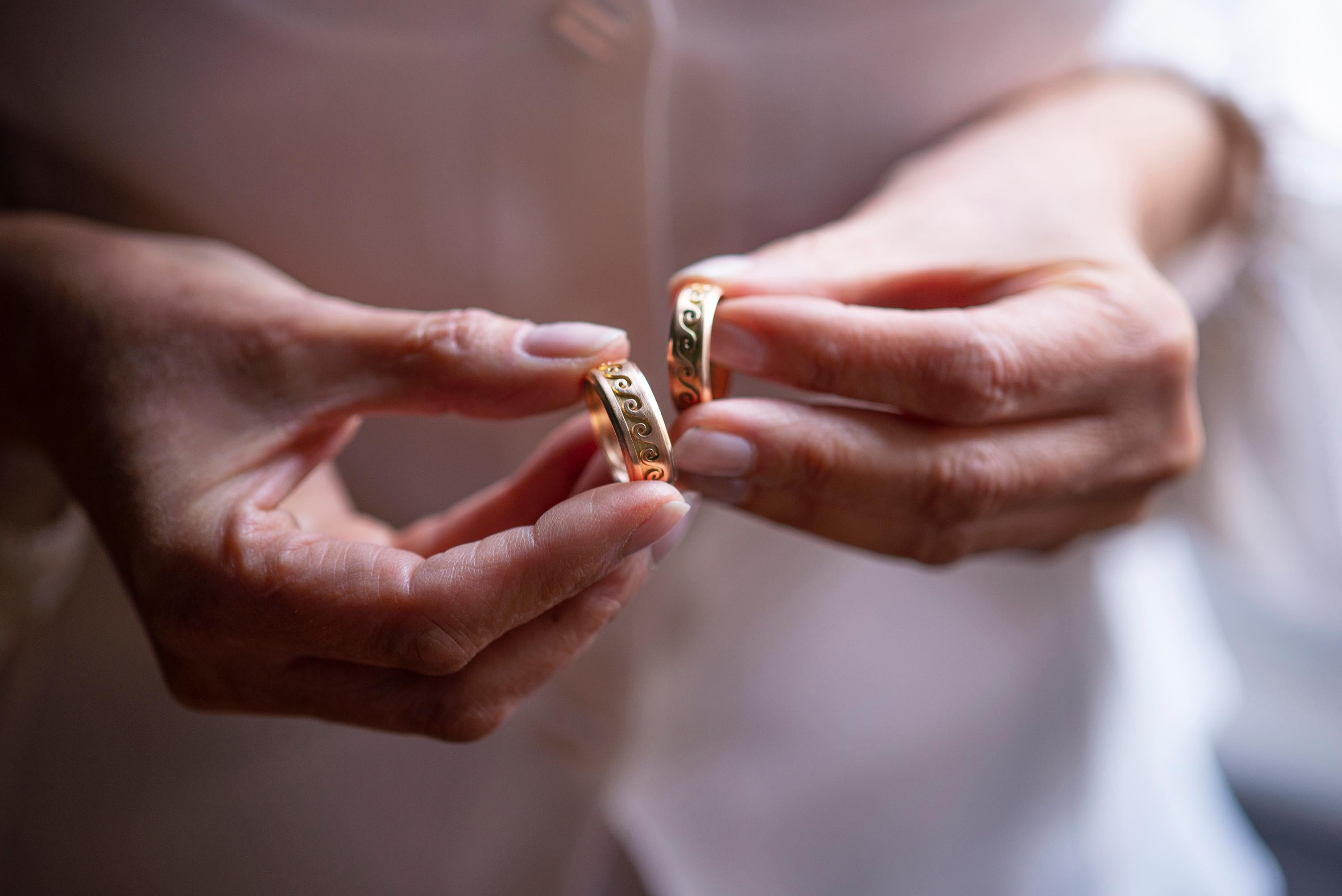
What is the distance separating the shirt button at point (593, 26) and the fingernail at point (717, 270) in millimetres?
222

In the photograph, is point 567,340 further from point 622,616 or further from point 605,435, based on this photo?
point 622,616

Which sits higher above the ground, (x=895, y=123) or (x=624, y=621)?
(x=895, y=123)

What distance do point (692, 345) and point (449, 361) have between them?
0.58 ft

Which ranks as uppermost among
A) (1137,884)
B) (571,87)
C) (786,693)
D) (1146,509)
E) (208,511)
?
(571,87)

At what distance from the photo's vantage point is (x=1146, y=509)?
3.13ft

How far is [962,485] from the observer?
69 cm

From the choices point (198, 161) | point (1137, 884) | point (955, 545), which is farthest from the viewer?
point (1137, 884)

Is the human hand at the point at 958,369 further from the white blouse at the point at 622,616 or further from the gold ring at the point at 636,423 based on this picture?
the white blouse at the point at 622,616

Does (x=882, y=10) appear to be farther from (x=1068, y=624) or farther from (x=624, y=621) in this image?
(x=1068, y=624)

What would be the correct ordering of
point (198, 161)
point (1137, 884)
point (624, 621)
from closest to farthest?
point (198, 161) → point (624, 621) → point (1137, 884)

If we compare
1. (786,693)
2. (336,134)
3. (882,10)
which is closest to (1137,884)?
(786,693)

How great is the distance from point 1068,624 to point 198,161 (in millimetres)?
1205

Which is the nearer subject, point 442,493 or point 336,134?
point 336,134

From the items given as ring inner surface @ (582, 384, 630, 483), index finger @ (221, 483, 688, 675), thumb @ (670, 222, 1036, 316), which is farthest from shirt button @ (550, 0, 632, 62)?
index finger @ (221, 483, 688, 675)
